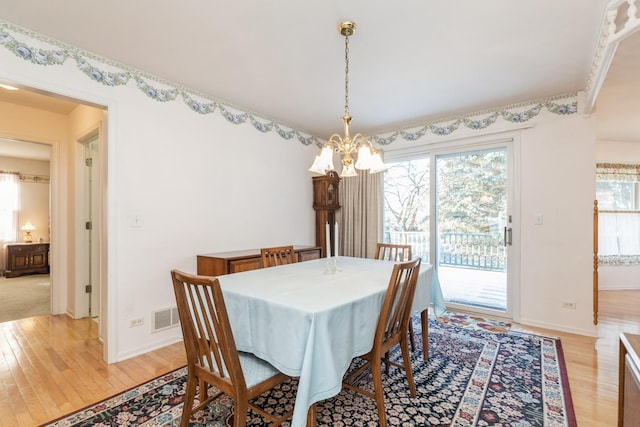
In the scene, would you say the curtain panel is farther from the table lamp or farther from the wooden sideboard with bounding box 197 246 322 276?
the table lamp

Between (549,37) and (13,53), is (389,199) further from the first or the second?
(13,53)

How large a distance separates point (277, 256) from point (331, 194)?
6.63 feet

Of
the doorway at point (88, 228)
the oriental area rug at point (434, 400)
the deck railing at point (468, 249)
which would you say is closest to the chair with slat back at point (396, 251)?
the oriental area rug at point (434, 400)

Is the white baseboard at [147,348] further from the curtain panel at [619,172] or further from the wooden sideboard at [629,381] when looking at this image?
the curtain panel at [619,172]

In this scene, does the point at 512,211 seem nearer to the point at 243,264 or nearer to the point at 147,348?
the point at 243,264

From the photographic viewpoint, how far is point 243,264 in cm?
290

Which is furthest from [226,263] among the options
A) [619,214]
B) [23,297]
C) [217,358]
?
[619,214]

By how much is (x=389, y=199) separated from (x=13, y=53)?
403cm

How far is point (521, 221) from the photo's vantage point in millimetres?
3316

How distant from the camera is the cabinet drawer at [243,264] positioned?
9.19ft

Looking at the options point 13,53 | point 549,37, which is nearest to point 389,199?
point 549,37

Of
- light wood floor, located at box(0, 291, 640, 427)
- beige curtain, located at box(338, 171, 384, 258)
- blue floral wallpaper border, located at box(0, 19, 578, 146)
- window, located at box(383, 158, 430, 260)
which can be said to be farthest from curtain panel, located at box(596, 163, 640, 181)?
beige curtain, located at box(338, 171, 384, 258)

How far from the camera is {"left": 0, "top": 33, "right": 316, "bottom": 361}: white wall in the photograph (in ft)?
7.98

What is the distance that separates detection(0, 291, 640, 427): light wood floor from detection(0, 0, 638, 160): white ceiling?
2406 mm
